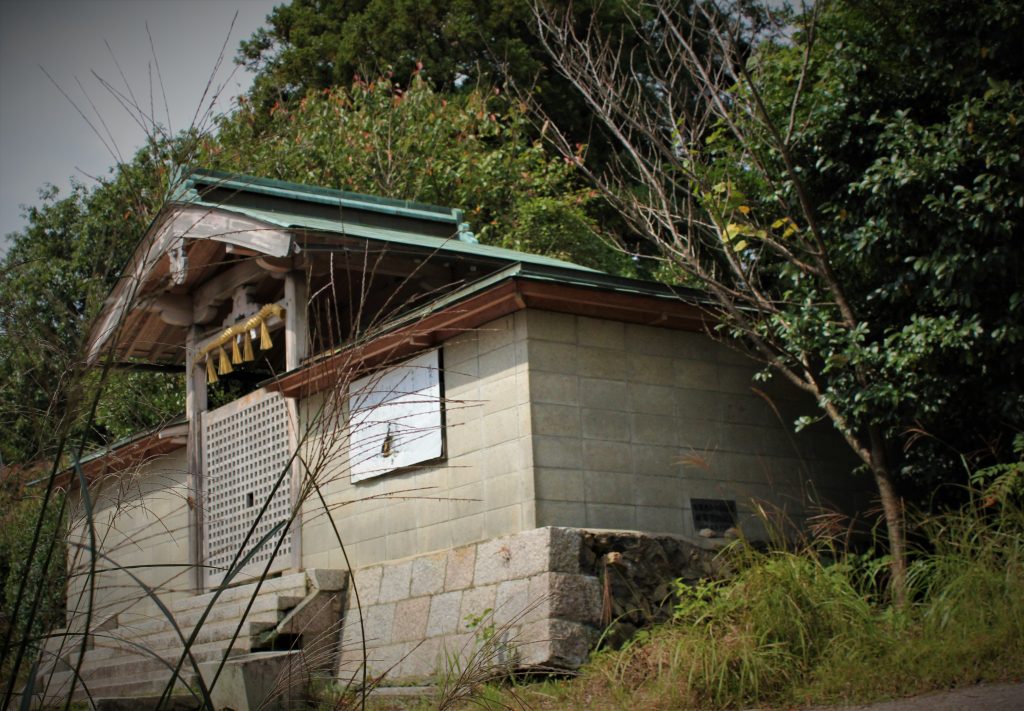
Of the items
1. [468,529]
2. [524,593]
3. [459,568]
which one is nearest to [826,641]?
[524,593]

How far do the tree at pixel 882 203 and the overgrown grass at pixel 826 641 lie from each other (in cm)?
77

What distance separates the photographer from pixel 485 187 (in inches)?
722

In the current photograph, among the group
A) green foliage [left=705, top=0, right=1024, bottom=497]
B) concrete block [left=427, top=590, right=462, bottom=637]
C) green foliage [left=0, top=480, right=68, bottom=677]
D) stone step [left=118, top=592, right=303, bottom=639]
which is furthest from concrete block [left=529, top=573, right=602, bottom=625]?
green foliage [left=0, top=480, right=68, bottom=677]

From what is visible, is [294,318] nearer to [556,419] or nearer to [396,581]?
[396,581]

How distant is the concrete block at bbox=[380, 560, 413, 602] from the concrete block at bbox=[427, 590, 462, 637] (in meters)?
0.44

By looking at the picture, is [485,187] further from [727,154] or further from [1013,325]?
[1013,325]

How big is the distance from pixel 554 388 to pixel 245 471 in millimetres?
4488

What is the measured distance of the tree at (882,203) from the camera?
8383mm

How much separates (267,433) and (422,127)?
8544 mm

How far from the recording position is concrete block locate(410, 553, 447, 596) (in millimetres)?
9695

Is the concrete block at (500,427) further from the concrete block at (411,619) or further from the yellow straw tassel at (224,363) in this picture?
the yellow straw tassel at (224,363)

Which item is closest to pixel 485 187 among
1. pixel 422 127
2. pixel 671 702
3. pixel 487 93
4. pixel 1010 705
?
pixel 422 127

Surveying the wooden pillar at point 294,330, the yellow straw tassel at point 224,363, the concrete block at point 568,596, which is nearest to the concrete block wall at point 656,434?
the concrete block at point 568,596

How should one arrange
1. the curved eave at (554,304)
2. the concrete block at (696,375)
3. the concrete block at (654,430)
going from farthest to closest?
the concrete block at (696,375) < the concrete block at (654,430) < the curved eave at (554,304)
